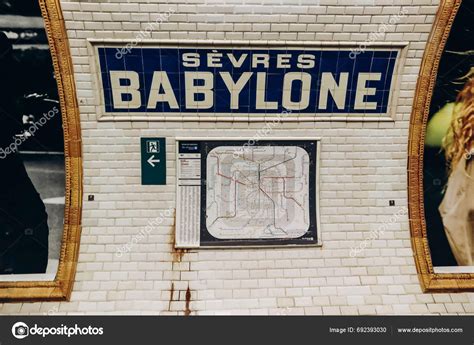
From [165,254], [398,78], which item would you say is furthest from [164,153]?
[398,78]

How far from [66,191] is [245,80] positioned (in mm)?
2702

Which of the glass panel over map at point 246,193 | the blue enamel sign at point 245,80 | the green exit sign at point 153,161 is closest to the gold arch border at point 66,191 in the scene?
the blue enamel sign at point 245,80

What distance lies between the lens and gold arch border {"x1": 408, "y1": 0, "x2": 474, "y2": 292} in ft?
16.0

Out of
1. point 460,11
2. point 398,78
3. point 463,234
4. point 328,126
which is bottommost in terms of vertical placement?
point 463,234

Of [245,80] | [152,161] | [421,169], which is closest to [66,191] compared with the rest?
[152,161]

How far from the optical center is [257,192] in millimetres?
5141

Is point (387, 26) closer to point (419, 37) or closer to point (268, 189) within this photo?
point (419, 37)

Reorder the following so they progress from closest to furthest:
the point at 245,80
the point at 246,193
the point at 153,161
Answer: the point at 245,80 → the point at 153,161 → the point at 246,193

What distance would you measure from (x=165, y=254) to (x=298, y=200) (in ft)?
6.19

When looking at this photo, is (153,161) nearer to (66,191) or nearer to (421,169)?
(66,191)

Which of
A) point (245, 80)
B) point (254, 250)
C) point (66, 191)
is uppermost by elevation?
point (245, 80)

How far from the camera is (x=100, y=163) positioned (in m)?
5.03

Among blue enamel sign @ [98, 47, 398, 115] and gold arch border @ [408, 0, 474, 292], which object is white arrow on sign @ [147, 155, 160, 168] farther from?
gold arch border @ [408, 0, 474, 292]

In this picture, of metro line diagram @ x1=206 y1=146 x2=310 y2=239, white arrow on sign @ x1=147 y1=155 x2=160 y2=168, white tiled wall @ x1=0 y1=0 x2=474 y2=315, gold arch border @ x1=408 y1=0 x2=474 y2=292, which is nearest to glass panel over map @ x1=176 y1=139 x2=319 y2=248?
metro line diagram @ x1=206 y1=146 x2=310 y2=239
